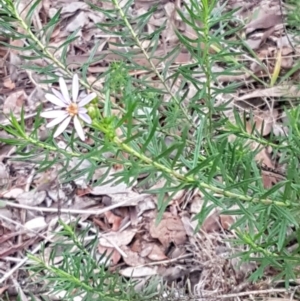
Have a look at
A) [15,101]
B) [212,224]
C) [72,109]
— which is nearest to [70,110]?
[72,109]

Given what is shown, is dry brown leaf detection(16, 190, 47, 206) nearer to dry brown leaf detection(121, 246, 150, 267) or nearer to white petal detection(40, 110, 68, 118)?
dry brown leaf detection(121, 246, 150, 267)

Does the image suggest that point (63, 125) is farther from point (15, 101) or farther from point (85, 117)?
point (15, 101)

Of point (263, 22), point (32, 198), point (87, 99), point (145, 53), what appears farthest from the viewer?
point (263, 22)

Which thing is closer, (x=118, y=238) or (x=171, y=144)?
(x=171, y=144)

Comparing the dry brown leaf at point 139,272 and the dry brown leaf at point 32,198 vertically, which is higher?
the dry brown leaf at point 32,198

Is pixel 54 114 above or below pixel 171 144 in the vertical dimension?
above

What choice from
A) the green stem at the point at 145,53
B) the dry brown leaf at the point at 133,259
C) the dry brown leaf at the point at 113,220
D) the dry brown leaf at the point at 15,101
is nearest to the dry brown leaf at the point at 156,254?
the dry brown leaf at the point at 133,259

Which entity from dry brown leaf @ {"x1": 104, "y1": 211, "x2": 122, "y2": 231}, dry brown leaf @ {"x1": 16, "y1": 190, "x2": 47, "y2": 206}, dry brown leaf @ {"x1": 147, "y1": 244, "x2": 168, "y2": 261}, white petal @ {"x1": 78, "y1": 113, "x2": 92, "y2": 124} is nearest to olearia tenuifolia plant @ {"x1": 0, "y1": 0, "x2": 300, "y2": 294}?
white petal @ {"x1": 78, "y1": 113, "x2": 92, "y2": 124}

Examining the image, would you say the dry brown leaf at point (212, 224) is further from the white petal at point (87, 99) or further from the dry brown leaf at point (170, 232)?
the white petal at point (87, 99)

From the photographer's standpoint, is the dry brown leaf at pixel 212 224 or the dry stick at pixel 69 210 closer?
the dry brown leaf at pixel 212 224
